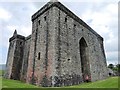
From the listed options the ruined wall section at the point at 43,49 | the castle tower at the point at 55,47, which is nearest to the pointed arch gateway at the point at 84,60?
the castle tower at the point at 55,47

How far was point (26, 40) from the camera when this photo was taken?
29906 mm

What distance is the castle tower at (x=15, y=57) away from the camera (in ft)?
90.8

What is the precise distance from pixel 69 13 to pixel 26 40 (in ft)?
39.8

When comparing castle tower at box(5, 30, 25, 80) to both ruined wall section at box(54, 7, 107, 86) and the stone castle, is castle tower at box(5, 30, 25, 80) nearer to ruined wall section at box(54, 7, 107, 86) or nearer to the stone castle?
the stone castle

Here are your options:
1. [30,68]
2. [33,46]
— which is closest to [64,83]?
[30,68]

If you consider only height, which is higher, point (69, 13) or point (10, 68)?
point (69, 13)

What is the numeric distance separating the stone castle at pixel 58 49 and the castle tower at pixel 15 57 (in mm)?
2331

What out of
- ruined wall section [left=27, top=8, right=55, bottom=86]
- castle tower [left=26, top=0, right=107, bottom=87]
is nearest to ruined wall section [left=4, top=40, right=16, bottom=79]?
castle tower [left=26, top=0, right=107, bottom=87]

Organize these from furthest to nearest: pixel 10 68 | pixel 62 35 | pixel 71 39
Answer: pixel 10 68
pixel 71 39
pixel 62 35

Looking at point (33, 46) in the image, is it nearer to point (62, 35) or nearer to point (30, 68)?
point (30, 68)

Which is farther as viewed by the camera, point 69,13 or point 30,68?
point 69,13

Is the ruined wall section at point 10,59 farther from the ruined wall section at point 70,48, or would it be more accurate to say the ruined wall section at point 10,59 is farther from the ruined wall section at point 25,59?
the ruined wall section at point 70,48

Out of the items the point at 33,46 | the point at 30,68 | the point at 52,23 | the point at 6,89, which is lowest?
the point at 6,89

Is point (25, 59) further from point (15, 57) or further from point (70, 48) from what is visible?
point (70, 48)
